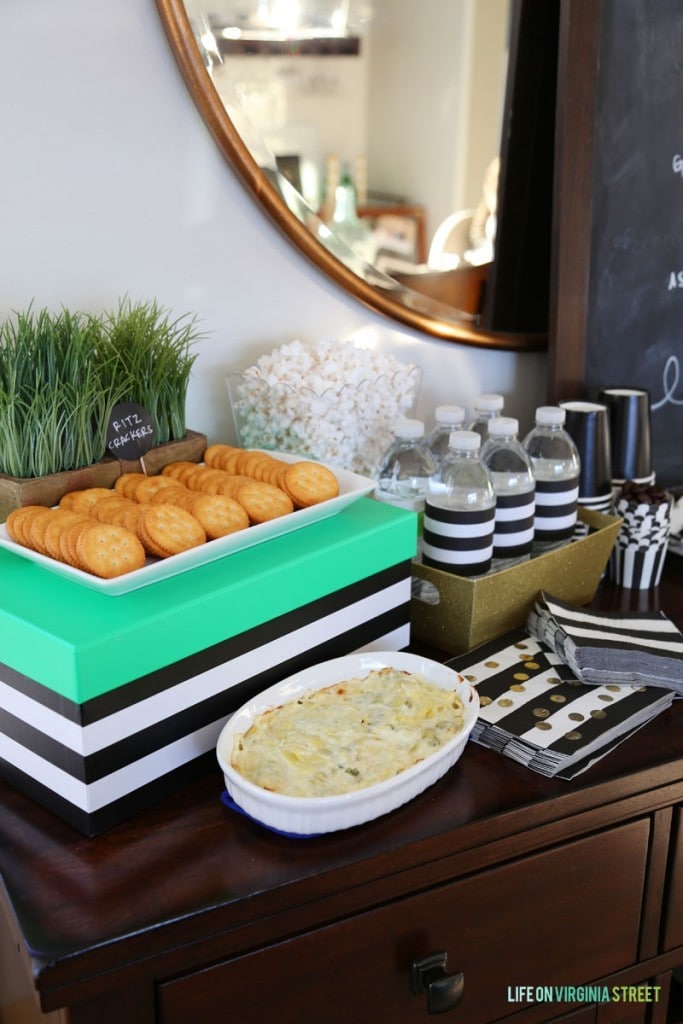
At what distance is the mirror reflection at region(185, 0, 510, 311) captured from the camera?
1140mm

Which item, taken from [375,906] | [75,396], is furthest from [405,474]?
[375,906]

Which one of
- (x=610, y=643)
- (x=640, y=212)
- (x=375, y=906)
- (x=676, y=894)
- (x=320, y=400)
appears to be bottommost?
(x=676, y=894)

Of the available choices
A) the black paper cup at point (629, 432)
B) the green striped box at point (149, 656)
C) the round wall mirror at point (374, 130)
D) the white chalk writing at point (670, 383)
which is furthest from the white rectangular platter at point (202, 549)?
the white chalk writing at point (670, 383)

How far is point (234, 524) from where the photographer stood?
3.04 ft

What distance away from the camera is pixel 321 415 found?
A: 1162 millimetres

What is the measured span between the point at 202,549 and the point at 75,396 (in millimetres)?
229

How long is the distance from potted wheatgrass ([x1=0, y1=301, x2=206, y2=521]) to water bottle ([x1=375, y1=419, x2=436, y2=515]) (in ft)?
0.73

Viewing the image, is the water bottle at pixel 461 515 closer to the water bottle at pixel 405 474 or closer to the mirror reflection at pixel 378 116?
the water bottle at pixel 405 474

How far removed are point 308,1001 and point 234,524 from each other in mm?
413

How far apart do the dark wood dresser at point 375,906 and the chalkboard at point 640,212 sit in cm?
64

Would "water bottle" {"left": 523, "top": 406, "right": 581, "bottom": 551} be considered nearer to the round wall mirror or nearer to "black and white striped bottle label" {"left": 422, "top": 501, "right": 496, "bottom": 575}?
"black and white striped bottle label" {"left": 422, "top": 501, "right": 496, "bottom": 575}

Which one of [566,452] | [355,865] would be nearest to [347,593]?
[355,865]

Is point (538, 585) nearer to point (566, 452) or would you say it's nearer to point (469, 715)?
point (566, 452)

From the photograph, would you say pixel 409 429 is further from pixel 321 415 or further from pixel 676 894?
pixel 676 894
